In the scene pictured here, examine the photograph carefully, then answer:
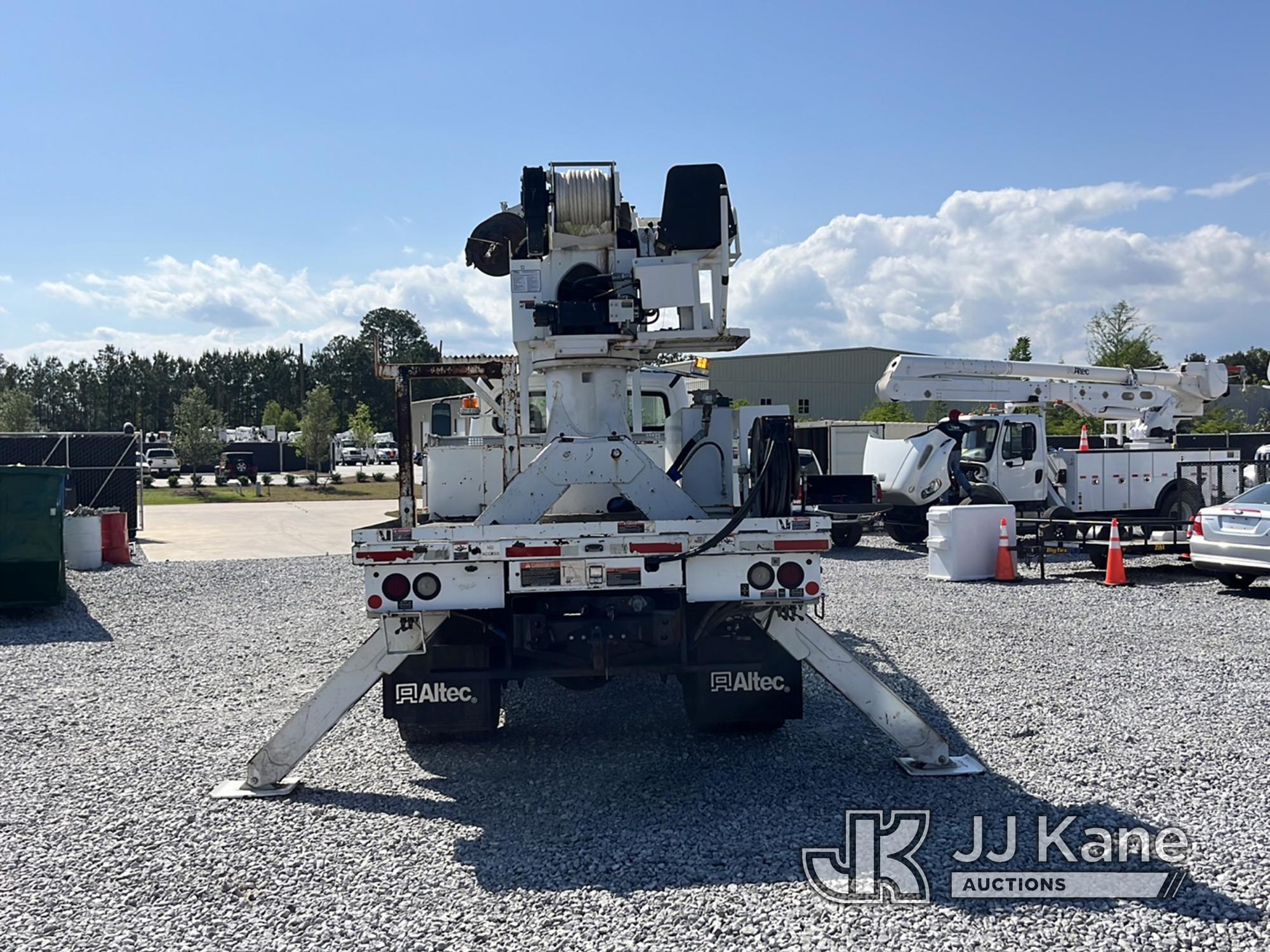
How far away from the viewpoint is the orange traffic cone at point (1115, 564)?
46.2ft

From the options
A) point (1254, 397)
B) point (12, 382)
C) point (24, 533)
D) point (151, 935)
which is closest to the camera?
point (151, 935)

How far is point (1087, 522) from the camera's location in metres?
15.0

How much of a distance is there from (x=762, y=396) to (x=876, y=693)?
5887 centimetres

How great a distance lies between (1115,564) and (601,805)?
426 inches

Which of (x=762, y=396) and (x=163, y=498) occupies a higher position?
(x=762, y=396)

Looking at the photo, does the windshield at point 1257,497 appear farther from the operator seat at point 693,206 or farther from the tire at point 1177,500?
the operator seat at point 693,206

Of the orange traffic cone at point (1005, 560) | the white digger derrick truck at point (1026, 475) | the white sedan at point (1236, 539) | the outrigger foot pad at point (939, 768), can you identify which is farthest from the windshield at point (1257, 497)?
the outrigger foot pad at point (939, 768)

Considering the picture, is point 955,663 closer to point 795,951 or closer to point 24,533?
point 795,951

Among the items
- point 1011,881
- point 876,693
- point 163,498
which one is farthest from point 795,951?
point 163,498

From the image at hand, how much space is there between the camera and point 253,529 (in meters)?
26.4

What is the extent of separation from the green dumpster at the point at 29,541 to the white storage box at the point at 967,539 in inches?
434

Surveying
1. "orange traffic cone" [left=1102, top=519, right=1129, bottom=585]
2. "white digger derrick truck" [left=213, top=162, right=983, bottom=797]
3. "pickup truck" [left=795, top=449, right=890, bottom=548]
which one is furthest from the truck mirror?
"pickup truck" [left=795, top=449, right=890, bottom=548]

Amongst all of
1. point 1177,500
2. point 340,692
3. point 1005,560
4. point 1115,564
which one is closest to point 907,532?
point 1177,500

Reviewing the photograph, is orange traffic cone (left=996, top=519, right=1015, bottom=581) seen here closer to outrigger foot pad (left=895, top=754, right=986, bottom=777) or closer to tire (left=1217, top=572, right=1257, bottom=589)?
tire (left=1217, top=572, right=1257, bottom=589)
